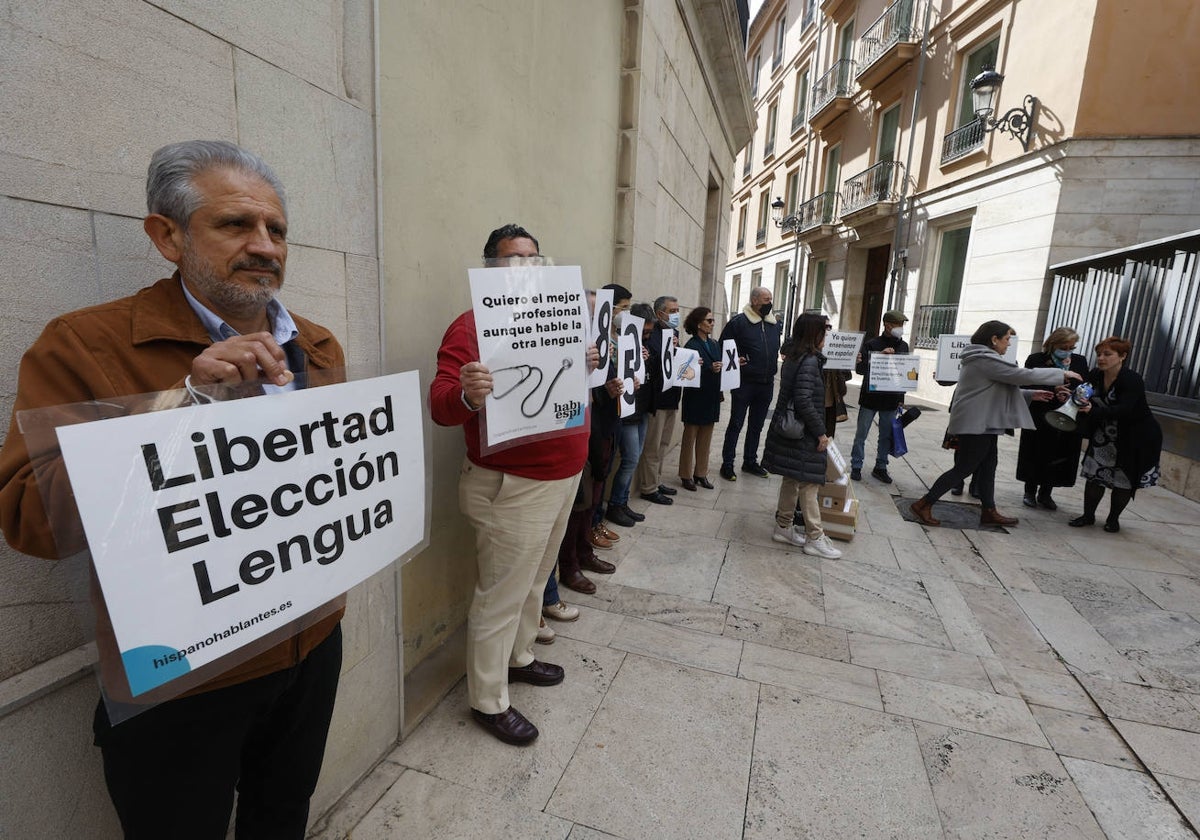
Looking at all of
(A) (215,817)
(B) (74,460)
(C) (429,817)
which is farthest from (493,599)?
(B) (74,460)

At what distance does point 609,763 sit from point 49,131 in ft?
8.52

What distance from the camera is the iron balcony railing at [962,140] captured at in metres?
11.9

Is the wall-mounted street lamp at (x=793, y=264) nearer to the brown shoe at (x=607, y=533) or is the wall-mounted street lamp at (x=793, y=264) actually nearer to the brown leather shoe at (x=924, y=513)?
the brown leather shoe at (x=924, y=513)

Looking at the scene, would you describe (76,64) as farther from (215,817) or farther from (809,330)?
(809,330)

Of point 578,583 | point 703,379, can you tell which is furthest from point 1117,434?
point 578,583

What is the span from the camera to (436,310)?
2797 mm

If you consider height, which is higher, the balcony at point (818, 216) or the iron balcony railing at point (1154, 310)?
the balcony at point (818, 216)

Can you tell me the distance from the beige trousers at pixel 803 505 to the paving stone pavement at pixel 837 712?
26 centimetres

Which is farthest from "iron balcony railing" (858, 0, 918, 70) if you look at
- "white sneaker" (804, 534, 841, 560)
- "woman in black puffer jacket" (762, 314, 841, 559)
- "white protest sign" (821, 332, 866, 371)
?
"white sneaker" (804, 534, 841, 560)

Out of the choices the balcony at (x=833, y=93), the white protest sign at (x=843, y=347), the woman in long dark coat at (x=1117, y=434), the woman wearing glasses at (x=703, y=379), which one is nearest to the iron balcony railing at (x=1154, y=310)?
the woman in long dark coat at (x=1117, y=434)

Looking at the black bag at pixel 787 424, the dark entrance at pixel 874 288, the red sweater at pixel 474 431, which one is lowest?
the black bag at pixel 787 424

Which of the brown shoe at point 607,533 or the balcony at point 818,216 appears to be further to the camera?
the balcony at point 818,216

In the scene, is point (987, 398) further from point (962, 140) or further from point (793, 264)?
point (793, 264)

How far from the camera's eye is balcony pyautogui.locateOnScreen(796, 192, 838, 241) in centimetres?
1889
